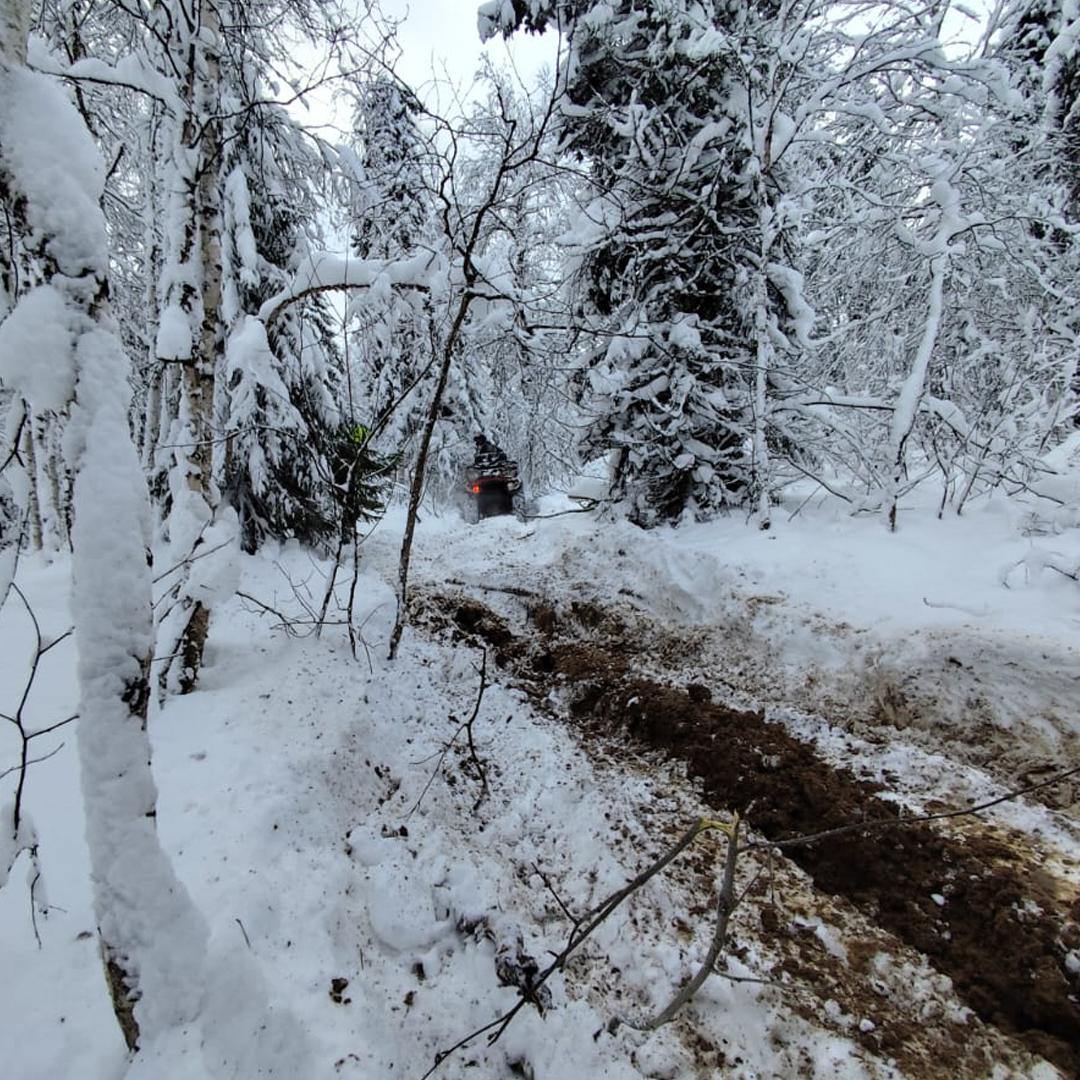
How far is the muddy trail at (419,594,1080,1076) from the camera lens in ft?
7.23

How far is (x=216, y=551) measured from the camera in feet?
12.0

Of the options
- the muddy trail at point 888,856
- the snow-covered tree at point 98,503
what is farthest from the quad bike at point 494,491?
the snow-covered tree at point 98,503

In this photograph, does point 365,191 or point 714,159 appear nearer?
point 365,191

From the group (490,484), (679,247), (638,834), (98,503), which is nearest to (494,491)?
(490,484)

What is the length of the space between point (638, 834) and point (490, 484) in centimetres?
1407

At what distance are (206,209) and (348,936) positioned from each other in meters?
4.76

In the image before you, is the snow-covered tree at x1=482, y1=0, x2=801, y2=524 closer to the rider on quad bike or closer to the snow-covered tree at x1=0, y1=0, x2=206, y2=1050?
the snow-covered tree at x1=0, y1=0, x2=206, y2=1050

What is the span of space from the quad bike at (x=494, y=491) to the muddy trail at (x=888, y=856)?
39.6ft

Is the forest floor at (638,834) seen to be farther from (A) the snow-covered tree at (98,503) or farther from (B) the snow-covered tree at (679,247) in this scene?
(B) the snow-covered tree at (679,247)

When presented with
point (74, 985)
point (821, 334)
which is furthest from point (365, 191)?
point (821, 334)

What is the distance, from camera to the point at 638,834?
10.5ft

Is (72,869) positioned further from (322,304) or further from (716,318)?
(716,318)

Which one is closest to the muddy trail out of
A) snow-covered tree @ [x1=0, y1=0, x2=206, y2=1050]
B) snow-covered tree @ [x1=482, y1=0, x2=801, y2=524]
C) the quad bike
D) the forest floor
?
the forest floor

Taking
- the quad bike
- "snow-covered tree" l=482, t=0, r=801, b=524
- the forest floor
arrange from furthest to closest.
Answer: the quad bike → "snow-covered tree" l=482, t=0, r=801, b=524 → the forest floor
